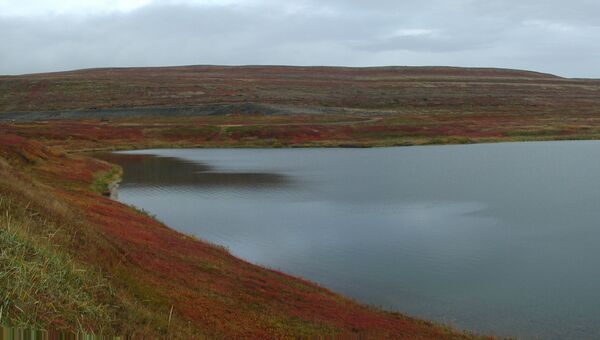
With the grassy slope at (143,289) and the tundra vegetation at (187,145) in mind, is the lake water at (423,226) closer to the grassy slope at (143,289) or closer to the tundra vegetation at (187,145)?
the tundra vegetation at (187,145)

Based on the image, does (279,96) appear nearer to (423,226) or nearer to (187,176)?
(187,176)

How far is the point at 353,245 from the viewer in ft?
82.7

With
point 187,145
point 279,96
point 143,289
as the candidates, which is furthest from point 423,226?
point 279,96

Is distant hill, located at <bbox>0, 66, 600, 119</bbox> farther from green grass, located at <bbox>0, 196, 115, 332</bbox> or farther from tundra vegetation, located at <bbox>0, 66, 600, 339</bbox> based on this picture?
green grass, located at <bbox>0, 196, 115, 332</bbox>

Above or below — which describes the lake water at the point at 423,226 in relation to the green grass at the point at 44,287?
below

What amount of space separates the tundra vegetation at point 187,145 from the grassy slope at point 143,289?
0.14 feet

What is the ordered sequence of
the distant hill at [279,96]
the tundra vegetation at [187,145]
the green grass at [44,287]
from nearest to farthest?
the green grass at [44,287] → the tundra vegetation at [187,145] → the distant hill at [279,96]

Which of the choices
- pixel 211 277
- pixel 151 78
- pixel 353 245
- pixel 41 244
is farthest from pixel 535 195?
pixel 151 78

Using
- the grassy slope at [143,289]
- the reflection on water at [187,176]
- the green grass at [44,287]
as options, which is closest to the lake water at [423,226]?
the reflection on water at [187,176]

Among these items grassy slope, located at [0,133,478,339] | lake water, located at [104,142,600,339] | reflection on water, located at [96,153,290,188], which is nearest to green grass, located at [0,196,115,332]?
grassy slope, located at [0,133,478,339]

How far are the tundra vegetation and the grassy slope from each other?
4cm

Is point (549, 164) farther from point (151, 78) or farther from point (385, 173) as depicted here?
point (151, 78)

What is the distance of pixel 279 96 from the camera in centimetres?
13288

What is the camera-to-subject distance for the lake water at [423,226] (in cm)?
1784
